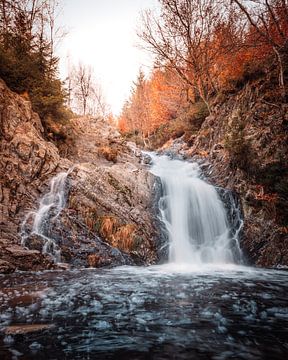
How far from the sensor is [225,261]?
8344 mm

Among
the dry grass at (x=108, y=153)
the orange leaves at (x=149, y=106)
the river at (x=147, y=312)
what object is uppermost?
the orange leaves at (x=149, y=106)

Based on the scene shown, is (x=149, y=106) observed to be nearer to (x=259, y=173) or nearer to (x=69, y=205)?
(x=259, y=173)

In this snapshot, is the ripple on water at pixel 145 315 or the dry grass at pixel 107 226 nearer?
the ripple on water at pixel 145 315

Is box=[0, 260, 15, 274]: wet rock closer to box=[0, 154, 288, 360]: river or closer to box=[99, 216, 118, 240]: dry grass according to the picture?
box=[0, 154, 288, 360]: river

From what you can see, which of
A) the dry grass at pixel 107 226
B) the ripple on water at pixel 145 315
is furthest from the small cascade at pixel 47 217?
the dry grass at pixel 107 226

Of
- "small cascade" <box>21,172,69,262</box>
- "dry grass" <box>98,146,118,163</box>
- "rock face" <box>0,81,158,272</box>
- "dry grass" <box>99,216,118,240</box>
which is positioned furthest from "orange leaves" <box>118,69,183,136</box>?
"dry grass" <box>99,216,118,240</box>

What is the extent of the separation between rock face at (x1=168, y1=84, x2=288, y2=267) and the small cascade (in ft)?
17.7

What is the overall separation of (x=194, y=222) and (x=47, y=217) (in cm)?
446

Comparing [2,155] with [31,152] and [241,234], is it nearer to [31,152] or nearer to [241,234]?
[31,152]

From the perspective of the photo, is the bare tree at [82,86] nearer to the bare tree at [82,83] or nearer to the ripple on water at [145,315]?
the bare tree at [82,83]

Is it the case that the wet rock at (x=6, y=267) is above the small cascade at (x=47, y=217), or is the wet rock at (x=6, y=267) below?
below

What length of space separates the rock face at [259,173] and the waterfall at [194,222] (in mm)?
676

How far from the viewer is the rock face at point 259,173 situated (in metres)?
8.03

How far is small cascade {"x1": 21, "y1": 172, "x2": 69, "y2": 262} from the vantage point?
7.30 metres
